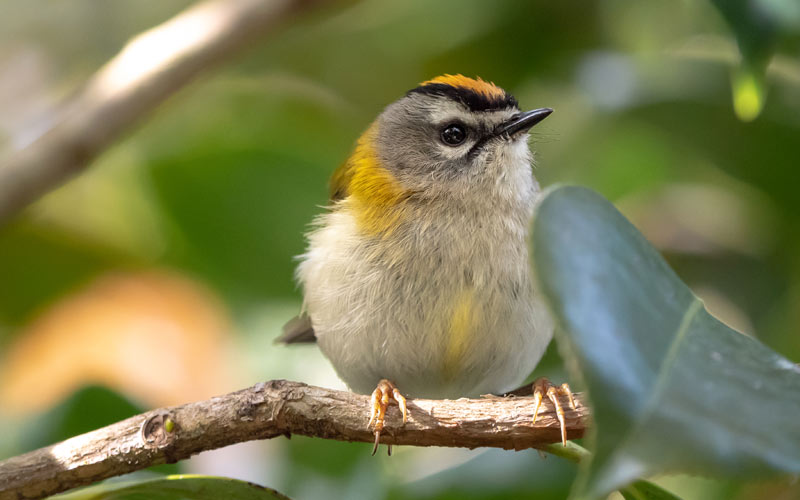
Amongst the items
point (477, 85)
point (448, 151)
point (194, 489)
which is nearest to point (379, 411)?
point (194, 489)

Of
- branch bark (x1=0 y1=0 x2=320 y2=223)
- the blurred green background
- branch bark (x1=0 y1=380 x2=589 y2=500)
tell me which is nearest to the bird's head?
the blurred green background

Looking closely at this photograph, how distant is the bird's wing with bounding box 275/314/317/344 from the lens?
8.12ft

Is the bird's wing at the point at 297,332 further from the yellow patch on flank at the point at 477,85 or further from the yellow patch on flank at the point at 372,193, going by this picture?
the yellow patch on flank at the point at 477,85

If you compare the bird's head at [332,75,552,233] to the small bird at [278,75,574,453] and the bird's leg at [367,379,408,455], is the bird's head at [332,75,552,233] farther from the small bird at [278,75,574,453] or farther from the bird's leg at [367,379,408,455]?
the bird's leg at [367,379,408,455]

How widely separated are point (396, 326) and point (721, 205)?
130cm

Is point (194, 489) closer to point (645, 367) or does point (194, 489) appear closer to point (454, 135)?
point (645, 367)

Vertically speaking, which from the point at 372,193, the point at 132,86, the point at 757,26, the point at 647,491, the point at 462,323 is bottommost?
the point at 647,491

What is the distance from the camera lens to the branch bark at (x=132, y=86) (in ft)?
7.18

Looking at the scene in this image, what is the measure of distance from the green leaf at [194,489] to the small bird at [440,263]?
0.35 m

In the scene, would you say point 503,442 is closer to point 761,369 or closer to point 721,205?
point 761,369

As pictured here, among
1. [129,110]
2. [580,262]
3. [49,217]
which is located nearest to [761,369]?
[580,262]

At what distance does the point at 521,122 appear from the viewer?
221 cm

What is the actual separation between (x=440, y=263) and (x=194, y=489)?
77cm

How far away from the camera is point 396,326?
1.98m
